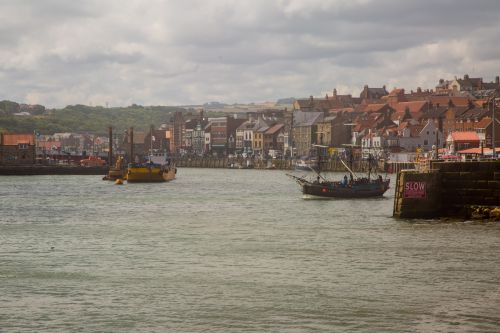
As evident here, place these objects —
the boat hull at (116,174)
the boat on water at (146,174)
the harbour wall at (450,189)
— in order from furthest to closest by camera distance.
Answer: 1. the boat hull at (116,174)
2. the boat on water at (146,174)
3. the harbour wall at (450,189)

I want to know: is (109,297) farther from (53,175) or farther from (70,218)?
(53,175)

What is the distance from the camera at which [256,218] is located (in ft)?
239

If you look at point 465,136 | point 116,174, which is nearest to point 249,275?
point 116,174

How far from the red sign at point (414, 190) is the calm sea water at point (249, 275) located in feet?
5.58

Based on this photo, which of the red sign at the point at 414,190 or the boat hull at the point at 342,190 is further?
the boat hull at the point at 342,190

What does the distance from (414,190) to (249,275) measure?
21046 mm

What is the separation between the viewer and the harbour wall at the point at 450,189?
56.7 meters

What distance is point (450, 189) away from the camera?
58.8 metres

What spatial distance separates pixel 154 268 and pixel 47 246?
11.3 meters

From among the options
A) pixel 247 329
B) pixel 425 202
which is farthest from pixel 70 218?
pixel 247 329

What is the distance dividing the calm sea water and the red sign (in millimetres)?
1702

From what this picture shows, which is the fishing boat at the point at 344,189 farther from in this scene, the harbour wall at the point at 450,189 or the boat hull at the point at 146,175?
the boat hull at the point at 146,175

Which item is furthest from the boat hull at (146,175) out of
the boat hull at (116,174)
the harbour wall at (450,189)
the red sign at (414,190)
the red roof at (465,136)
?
the red sign at (414,190)

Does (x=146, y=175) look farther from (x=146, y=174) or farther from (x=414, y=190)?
(x=414, y=190)
